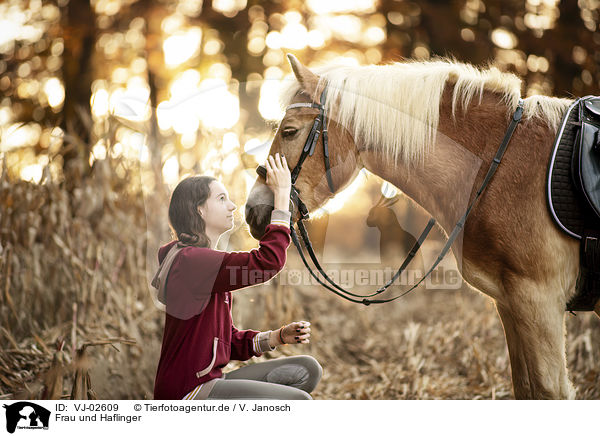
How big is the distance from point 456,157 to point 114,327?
2.44 meters

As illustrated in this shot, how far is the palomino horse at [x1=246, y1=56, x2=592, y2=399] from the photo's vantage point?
5.82 feet

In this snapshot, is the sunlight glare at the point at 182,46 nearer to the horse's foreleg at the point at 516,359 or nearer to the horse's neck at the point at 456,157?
the horse's neck at the point at 456,157

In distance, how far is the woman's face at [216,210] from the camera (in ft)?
5.99

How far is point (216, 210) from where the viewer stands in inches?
72.0

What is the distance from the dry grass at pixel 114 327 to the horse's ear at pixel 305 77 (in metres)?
1.79

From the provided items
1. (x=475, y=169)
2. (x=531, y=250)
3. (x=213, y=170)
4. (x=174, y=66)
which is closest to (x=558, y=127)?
(x=475, y=169)

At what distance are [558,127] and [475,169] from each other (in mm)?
345

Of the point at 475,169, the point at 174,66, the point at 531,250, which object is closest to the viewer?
the point at 531,250

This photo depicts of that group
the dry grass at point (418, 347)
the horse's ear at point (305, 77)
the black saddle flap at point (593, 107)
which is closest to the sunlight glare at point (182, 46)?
the dry grass at point (418, 347)

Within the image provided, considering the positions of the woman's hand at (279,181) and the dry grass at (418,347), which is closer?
the woman's hand at (279,181)

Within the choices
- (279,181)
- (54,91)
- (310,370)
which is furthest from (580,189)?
(54,91)

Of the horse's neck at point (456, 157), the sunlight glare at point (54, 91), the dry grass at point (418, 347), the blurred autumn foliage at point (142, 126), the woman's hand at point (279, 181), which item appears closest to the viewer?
the woman's hand at point (279, 181)
